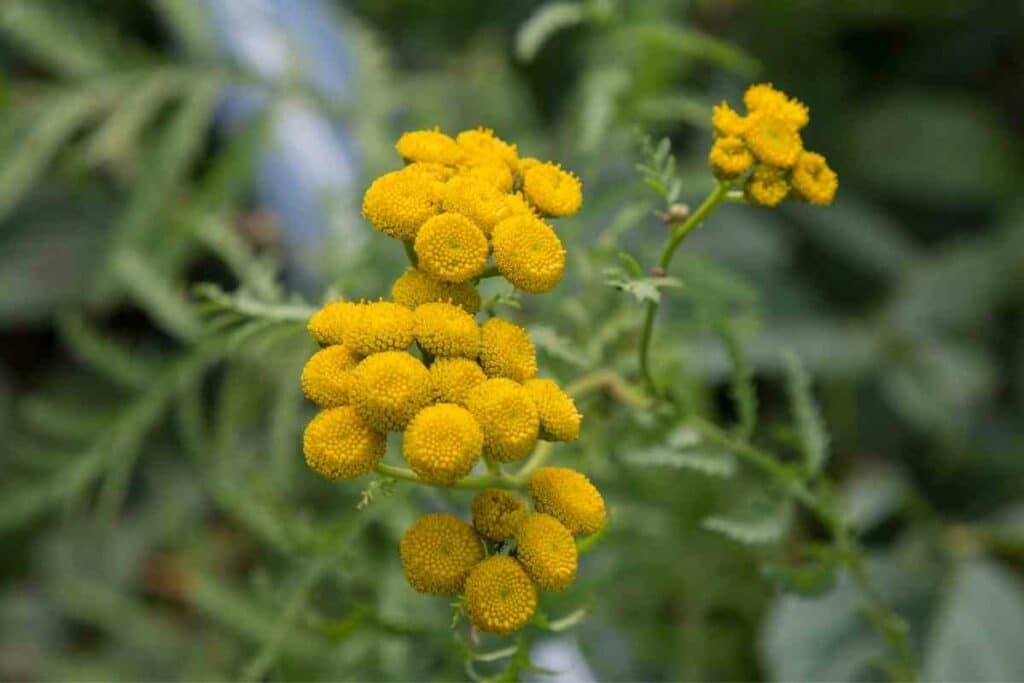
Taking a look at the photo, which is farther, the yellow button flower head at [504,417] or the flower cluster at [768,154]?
the flower cluster at [768,154]

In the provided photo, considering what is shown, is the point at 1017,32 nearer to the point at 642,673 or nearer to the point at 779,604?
the point at 779,604

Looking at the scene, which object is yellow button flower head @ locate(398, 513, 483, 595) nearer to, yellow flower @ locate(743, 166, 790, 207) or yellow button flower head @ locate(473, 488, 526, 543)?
yellow button flower head @ locate(473, 488, 526, 543)

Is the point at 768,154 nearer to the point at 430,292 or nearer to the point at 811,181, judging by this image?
the point at 811,181

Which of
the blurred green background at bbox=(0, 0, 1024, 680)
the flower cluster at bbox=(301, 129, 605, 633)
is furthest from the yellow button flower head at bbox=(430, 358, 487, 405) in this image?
the blurred green background at bbox=(0, 0, 1024, 680)

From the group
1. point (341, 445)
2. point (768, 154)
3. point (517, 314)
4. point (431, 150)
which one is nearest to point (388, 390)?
point (341, 445)

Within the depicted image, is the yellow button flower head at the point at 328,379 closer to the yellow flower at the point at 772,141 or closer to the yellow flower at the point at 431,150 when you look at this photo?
the yellow flower at the point at 431,150

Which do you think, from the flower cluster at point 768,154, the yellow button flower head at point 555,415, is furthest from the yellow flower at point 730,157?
the yellow button flower head at point 555,415

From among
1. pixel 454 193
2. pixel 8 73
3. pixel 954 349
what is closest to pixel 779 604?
pixel 954 349
